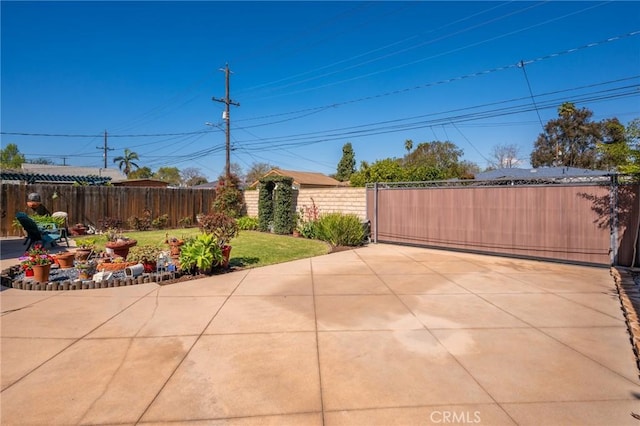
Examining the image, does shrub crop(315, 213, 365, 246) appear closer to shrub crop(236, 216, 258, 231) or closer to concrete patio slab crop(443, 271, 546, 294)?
concrete patio slab crop(443, 271, 546, 294)

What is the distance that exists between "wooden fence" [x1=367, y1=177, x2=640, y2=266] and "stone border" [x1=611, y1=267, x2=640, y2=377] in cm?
82

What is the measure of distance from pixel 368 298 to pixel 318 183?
2867 centimetres

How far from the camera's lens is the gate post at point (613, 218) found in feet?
23.6

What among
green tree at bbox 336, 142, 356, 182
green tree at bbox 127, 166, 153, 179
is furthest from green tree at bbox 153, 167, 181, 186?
green tree at bbox 336, 142, 356, 182

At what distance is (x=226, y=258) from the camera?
7160 millimetres

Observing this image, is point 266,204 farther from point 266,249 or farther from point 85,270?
point 85,270

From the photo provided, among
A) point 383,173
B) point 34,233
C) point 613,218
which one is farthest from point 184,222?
point 613,218

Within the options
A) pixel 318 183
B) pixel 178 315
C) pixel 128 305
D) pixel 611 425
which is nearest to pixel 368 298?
pixel 178 315

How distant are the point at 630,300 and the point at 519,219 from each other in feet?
12.5

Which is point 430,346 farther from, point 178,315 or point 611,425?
point 178,315

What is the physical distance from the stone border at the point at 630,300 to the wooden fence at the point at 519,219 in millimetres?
818

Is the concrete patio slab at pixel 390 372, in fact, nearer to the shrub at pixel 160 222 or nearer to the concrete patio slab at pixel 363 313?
the concrete patio slab at pixel 363 313

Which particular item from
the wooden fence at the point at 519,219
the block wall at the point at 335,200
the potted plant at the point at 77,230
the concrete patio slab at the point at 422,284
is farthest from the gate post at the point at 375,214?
the potted plant at the point at 77,230

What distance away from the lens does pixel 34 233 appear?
8.47 meters
